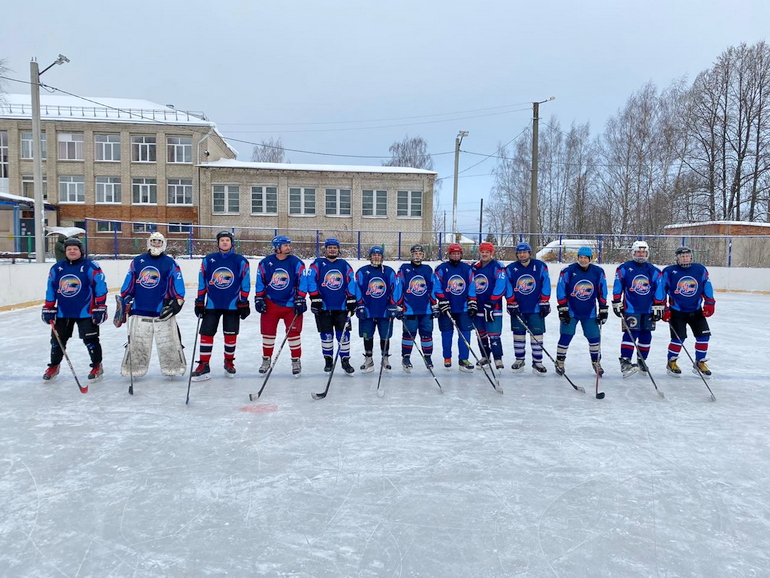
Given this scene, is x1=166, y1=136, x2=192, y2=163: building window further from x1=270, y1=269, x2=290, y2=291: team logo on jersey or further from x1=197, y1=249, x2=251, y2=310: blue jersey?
x1=270, y1=269, x2=290, y2=291: team logo on jersey

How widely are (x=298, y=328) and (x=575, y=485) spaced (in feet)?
10.5

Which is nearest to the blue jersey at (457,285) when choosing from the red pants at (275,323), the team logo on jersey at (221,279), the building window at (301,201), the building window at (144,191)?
the red pants at (275,323)

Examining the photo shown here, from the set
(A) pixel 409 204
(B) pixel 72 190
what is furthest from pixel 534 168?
(B) pixel 72 190

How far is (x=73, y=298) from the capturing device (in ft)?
15.9

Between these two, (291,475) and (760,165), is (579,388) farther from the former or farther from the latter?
(760,165)

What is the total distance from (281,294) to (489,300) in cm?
219

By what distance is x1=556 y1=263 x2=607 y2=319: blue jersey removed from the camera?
17.6 ft

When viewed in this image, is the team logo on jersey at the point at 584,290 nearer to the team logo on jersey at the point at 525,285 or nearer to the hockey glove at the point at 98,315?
the team logo on jersey at the point at 525,285

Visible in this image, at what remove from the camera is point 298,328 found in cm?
533

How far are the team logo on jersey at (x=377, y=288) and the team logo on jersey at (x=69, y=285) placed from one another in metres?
2.76

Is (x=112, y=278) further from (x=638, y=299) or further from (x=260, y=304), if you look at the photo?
(x=638, y=299)

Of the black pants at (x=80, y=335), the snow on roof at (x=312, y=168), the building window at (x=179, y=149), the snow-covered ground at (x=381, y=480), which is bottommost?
the snow-covered ground at (x=381, y=480)

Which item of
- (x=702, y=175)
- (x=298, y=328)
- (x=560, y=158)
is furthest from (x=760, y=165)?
(x=298, y=328)

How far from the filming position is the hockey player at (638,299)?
17.7 ft
